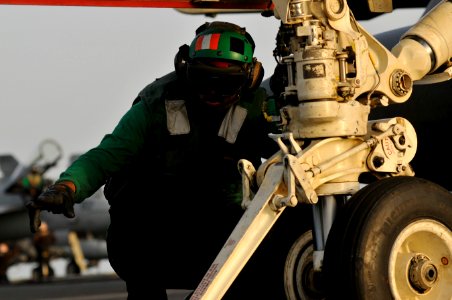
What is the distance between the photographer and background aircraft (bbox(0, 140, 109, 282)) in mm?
36188

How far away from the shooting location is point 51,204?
5.15 m

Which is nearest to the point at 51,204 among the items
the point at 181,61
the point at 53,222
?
the point at 181,61

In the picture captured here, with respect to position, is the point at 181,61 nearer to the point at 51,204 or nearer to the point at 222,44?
the point at 222,44

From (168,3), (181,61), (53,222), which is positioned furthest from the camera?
(53,222)

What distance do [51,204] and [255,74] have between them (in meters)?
1.19

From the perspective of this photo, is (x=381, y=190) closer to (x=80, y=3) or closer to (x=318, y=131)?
(x=318, y=131)

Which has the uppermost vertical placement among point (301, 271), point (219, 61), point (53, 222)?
point (219, 61)

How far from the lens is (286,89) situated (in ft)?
16.0

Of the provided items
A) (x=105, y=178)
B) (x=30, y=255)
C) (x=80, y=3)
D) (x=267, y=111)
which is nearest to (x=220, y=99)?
(x=267, y=111)

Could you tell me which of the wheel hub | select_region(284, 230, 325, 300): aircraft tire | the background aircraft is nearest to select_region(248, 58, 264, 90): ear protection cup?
select_region(284, 230, 325, 300): aircraft tire

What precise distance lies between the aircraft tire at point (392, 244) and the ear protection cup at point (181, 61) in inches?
53.4

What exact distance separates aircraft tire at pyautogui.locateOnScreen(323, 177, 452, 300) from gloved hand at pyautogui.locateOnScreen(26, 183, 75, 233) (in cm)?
113

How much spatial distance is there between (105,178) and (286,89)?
4.05 feet

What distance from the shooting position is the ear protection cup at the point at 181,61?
5801 mm
